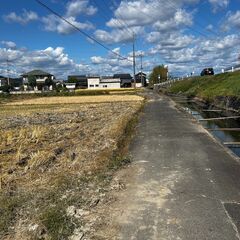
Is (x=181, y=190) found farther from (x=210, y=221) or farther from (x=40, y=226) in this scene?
(x=40, y=226)

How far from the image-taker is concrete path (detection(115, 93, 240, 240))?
6016 mm

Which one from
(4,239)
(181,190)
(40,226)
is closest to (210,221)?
(181,190)

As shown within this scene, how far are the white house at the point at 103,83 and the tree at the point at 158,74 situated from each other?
14.8m

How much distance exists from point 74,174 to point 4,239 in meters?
3.90

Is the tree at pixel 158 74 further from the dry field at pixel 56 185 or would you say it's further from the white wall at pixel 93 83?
the dry field at pixel 56 185

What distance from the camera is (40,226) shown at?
6105mm

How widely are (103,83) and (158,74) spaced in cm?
2121

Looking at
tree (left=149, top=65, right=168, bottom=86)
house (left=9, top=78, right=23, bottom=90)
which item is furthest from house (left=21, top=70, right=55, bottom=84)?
tree (left=149, top=65, right=168, bottom=86)

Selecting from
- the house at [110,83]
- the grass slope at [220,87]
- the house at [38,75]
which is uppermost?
the house at [38,75]

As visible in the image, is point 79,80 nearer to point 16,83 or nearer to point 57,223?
point 16,83

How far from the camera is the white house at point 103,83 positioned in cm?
14050

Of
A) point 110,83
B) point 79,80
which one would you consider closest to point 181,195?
point 110,83

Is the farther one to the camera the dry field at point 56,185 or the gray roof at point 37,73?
the gray roof at point 37,73

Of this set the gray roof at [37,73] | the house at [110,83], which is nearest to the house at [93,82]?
the house at [110,83]
